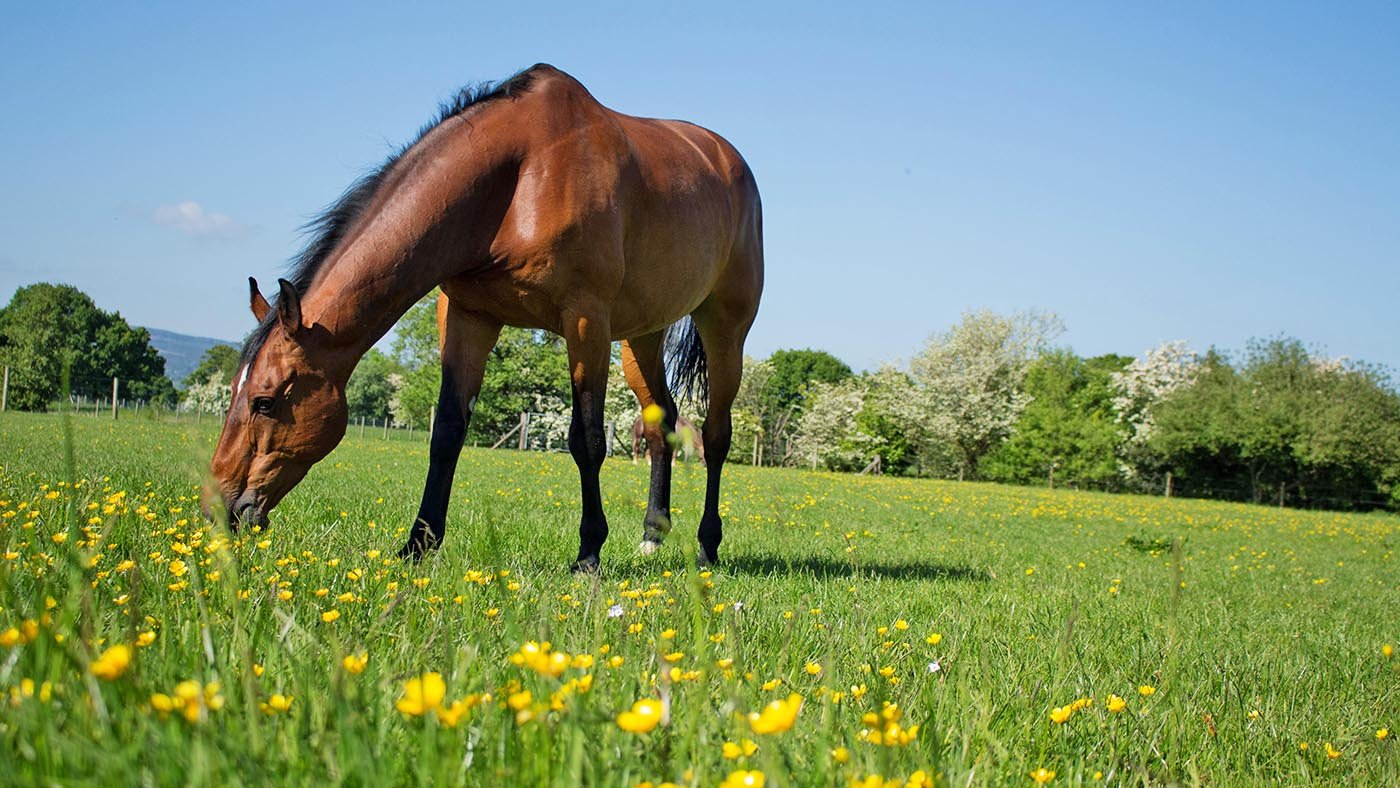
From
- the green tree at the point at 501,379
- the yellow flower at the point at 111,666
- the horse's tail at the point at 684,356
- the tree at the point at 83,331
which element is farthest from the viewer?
the tree at the point at 83,331

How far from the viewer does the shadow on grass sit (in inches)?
237

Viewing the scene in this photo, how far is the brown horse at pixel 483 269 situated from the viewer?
14.2 feet

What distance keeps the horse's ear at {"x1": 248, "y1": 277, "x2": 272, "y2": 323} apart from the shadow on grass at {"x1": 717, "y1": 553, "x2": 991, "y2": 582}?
2.92 m

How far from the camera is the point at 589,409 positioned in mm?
5172

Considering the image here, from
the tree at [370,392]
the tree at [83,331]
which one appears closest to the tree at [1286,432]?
the tree at [83,331]

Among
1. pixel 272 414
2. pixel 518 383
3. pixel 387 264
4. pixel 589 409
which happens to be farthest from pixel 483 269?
pixel 518 383

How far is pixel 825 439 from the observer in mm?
68812

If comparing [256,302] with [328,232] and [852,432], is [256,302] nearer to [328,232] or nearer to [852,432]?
[328,232]

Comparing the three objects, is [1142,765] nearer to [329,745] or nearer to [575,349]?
[329,745]

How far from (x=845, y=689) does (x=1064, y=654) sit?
0.83m

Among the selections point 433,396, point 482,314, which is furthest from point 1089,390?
point 482,314

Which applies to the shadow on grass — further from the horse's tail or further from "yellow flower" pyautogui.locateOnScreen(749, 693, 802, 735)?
"yellow flower" pyautogui.locateOnScreen(749, 693, 802, 735)

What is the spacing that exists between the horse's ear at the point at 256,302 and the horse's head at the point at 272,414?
163 millimetres

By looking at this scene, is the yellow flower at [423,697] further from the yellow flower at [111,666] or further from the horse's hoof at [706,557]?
the horse's hoof at [706,557]
